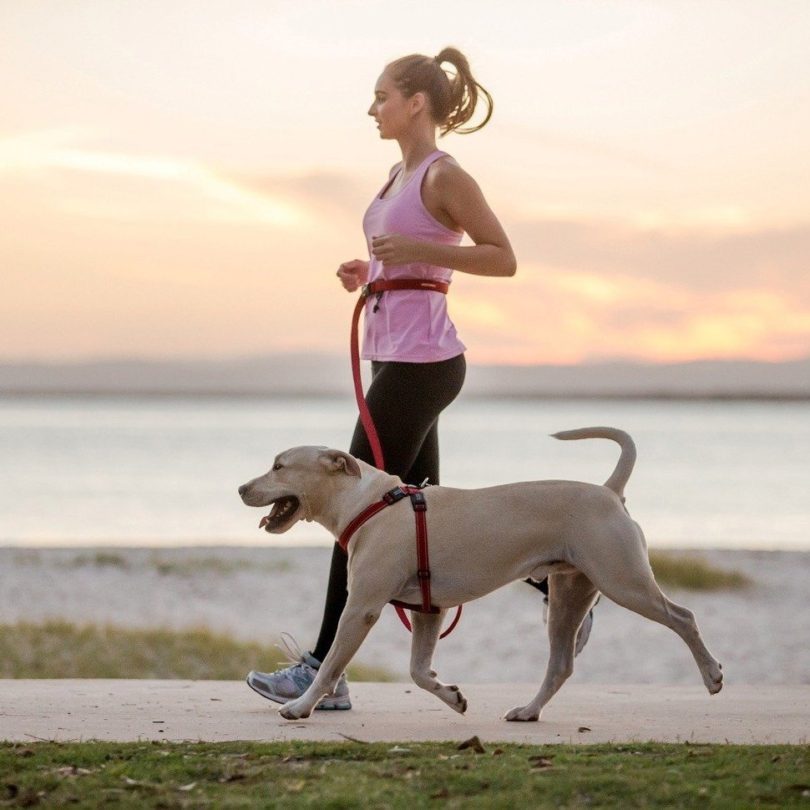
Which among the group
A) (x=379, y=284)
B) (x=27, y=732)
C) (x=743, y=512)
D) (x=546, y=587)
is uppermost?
(x=743, y=512)

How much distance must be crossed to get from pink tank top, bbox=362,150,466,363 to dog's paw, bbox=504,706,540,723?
1507mm

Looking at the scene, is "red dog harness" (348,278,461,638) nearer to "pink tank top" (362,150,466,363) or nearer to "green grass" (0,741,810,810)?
"pink tank top" (362,150,466,363)

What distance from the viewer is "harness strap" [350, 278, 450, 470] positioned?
577 cm

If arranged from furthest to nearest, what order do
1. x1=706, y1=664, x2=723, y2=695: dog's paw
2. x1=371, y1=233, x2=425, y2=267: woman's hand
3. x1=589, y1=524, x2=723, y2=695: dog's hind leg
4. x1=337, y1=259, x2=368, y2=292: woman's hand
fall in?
x1=337, y1=259, x2=368, y2=292: woman's hand
x1=371, y1=233, x2=425, y2=267: woman's hand
x1=706, y1=664, x2=723, y2=695: dog's paw
x1=589, y1=524, x2=723, y2=695: dog's hind leg

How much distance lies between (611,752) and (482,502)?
1.12m

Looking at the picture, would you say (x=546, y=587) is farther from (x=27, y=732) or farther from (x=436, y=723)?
(x=27, y=732)

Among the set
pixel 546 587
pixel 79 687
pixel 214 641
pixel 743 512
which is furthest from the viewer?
pixel 743 512

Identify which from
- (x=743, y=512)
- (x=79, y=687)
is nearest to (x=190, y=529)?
(x=743, y=512)

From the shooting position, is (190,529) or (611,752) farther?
(190,529)

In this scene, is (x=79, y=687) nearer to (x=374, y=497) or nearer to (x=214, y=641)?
(x=374, y=497)

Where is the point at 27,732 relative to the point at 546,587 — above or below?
below

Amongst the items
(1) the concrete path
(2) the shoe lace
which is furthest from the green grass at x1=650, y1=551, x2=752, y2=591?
(2) the shoe lace

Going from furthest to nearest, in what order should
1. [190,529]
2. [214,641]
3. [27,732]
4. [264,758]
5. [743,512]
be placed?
[743,512] → [190,529] → [214,641] → [27,732] → [264,758]

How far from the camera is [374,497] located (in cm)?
544
